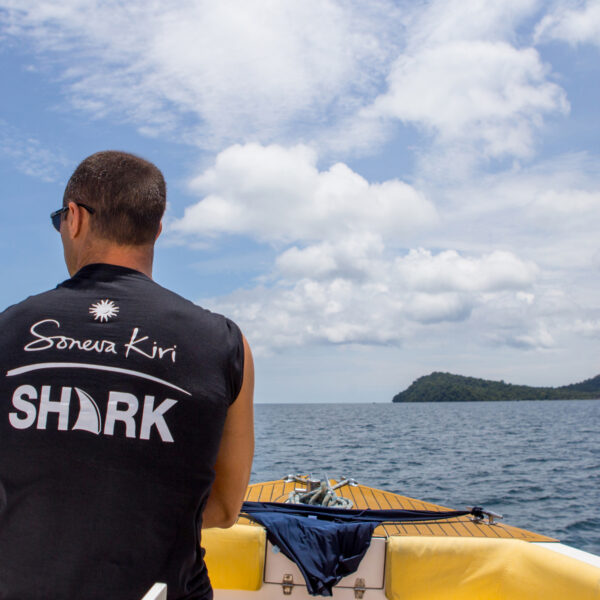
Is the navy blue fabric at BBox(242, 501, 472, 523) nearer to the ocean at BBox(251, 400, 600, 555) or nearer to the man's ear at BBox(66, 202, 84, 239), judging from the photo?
the man's ear at BBox(66, 202, 84, 239)

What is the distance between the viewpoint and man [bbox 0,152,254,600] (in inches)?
42.9

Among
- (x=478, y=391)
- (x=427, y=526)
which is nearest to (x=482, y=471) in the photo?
(x=427, y=526)

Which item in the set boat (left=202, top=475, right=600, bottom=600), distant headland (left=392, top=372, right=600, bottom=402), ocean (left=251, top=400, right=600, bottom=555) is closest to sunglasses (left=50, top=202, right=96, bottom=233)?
A: boat (left=202, top=475, right=600, bottom=600)

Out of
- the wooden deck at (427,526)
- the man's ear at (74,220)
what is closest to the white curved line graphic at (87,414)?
the man's ear at (74,220)

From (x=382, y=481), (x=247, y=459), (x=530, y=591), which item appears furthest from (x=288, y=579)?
(x=382, y=481)

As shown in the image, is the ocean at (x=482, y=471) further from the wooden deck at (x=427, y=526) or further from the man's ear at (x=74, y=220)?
the man's ear at (x=74, y=220)

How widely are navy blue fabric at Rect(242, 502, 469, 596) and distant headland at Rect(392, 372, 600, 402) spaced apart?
452ft

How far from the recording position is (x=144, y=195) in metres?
1.34

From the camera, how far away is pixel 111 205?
1.32 meters

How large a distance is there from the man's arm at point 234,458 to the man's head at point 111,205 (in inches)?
15.9

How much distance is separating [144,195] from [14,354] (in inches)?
18.9

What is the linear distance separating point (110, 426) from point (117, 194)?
0.56m

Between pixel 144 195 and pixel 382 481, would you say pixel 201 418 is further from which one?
pixel 382 481

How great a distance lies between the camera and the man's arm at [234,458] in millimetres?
1320
